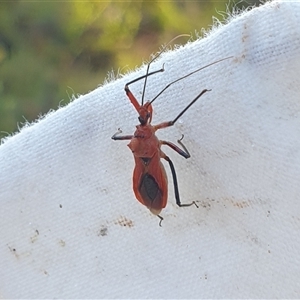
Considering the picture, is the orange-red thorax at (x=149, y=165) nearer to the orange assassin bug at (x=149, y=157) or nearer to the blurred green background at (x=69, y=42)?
the orange assassin bug at (x=149, y=157)

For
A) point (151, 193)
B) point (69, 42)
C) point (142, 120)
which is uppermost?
point (142, 120)

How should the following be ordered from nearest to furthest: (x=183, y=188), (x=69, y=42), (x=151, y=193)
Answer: (x=151, y=193) < (x=183, y=188) < (x=69, y=42)

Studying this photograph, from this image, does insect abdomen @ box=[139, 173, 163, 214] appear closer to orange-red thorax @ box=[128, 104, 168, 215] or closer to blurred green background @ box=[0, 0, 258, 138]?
orange-red thorax @ box=[128, 104, 168, 215]

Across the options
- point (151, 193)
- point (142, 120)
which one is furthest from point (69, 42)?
point (151, 193)

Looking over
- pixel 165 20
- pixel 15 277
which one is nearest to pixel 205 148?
pixel 15 277

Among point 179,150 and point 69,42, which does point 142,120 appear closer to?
point 179,150

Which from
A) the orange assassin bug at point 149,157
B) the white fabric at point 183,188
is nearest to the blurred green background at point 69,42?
the white fabric at point 183,188

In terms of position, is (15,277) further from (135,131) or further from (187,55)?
(187,55)
